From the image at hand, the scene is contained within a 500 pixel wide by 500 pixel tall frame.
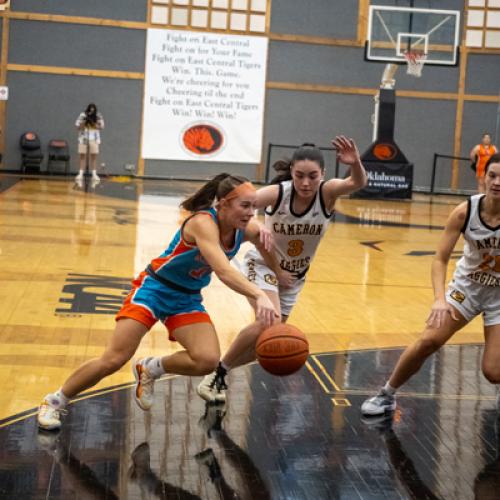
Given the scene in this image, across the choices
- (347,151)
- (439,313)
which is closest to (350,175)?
(347,151)

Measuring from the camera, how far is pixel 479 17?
27.1m

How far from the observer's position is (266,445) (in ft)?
17.3

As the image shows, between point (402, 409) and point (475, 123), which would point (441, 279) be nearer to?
point (402, 409)

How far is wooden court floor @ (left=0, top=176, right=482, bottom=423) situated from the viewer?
7.26 metres

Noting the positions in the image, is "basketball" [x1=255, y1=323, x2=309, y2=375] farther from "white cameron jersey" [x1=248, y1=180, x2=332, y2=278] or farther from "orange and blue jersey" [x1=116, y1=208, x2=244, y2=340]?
"white cameron jersey" [x1=248, y1=180, x2=332, y2=278]

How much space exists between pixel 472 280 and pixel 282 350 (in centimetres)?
134

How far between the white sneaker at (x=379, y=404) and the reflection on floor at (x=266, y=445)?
7cm

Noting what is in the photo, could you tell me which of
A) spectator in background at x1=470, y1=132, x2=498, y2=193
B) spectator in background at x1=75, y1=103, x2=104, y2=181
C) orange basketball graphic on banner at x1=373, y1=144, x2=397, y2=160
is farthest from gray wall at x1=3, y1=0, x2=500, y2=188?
orange basketball graphic on banner at x1=373, y1=144, x2=397, y2=160

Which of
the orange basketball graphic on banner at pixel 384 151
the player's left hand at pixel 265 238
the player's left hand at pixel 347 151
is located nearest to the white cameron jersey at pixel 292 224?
the player's left hand at pixel 347 151

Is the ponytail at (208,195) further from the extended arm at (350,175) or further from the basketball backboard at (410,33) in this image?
the basketball backboard at (410,33)

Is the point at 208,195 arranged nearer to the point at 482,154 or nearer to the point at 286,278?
the point at 286,278

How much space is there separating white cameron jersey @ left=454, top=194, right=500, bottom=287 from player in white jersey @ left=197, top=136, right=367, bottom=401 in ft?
2.36

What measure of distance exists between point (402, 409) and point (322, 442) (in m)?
0.94

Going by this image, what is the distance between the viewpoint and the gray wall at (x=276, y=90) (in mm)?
26203
